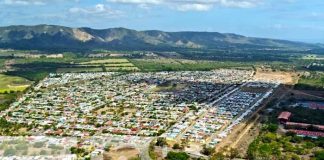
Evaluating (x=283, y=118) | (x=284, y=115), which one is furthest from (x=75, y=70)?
(x=283, y=118)

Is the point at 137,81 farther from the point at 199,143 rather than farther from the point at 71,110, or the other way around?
the point at 199,143

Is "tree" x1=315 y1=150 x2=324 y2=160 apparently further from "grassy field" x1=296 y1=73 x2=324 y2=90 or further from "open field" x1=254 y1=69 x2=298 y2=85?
"open field" x1=254 y1=69 x2=298 y2=85

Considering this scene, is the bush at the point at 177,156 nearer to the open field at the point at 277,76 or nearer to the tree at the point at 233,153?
the tree at the point at 233,153

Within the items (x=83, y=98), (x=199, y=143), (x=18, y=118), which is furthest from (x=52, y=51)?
(x=199, y=143)

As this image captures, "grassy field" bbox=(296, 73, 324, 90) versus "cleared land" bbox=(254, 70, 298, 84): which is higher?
"grassy field" bbox=(296, 73, 324, 90)

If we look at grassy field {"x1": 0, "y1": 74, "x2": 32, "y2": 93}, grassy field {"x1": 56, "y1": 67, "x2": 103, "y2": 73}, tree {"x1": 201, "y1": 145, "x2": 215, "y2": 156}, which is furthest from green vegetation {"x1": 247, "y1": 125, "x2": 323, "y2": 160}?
grassy field {"x1": 56, "y1": 67, "x2": 103, "y2": 73}

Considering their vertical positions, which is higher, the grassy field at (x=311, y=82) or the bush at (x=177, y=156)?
the grassy field at (x=311, y=82)

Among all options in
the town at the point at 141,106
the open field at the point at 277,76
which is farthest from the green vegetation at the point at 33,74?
the open field at the point at 277,76

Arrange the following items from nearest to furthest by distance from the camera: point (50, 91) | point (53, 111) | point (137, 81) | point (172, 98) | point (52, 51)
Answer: point (53, 111) < point (172, 98) < point (50, 91) < point (137, 81) < point (52, 51)
